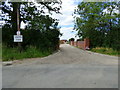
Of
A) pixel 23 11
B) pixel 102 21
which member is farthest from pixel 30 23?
pixel 102 21

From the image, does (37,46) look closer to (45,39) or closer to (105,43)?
(45,39)

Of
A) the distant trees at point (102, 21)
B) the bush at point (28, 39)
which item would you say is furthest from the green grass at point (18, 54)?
the distant trees at point (102, 21)

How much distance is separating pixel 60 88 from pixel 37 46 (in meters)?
12.1

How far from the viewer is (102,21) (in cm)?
2084

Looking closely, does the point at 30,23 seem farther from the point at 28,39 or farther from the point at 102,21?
the point at 102,21

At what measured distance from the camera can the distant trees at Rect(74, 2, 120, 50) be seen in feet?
65.1

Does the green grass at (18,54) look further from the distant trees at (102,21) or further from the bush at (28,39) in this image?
the distant trees at (102,21)

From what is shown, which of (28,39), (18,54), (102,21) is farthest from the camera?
(102,21)

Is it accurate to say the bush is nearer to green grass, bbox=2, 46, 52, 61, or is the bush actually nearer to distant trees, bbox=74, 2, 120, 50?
green grass, bbox=2, 46, 52, 61

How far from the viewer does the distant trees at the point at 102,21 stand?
1983 cm

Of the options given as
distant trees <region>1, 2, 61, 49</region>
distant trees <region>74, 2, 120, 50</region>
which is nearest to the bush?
distant trees <region>1, 2, 61, 49</region>

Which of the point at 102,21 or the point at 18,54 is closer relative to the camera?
the point at 18,54

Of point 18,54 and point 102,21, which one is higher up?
point 102,21

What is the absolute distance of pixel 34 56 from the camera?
1397 centimetres
